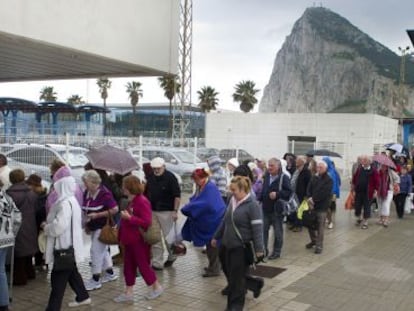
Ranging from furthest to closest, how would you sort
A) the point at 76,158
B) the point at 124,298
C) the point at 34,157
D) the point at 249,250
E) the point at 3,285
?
the point at 76,158 → the point at 34,157 → the point at 124,298 → the point at 249,250 → the point at 3,285

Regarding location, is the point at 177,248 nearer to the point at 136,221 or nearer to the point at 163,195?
the point at 163,195

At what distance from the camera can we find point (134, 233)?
6016mm

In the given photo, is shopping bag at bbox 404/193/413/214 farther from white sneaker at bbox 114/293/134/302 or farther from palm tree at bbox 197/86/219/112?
palm tree at bbox 197/86/219/112

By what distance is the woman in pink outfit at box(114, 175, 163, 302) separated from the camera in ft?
19.4

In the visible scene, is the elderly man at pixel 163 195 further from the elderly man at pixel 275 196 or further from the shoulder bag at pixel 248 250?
the shoulder bag at pixel 248 250

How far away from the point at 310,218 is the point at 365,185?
10.5 ft

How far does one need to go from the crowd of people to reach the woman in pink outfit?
1 centimetres

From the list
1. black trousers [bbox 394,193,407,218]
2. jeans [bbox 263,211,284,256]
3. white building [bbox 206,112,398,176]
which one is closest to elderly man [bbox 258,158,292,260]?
jeans [bbox 263,211,284,256]

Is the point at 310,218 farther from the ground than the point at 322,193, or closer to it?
closer to it

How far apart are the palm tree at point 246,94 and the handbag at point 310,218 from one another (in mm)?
59028

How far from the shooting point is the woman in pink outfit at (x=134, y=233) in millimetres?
5926

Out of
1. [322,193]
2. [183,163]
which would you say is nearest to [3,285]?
[322,193]

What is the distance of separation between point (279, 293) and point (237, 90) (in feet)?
206

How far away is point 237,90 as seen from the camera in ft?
225
